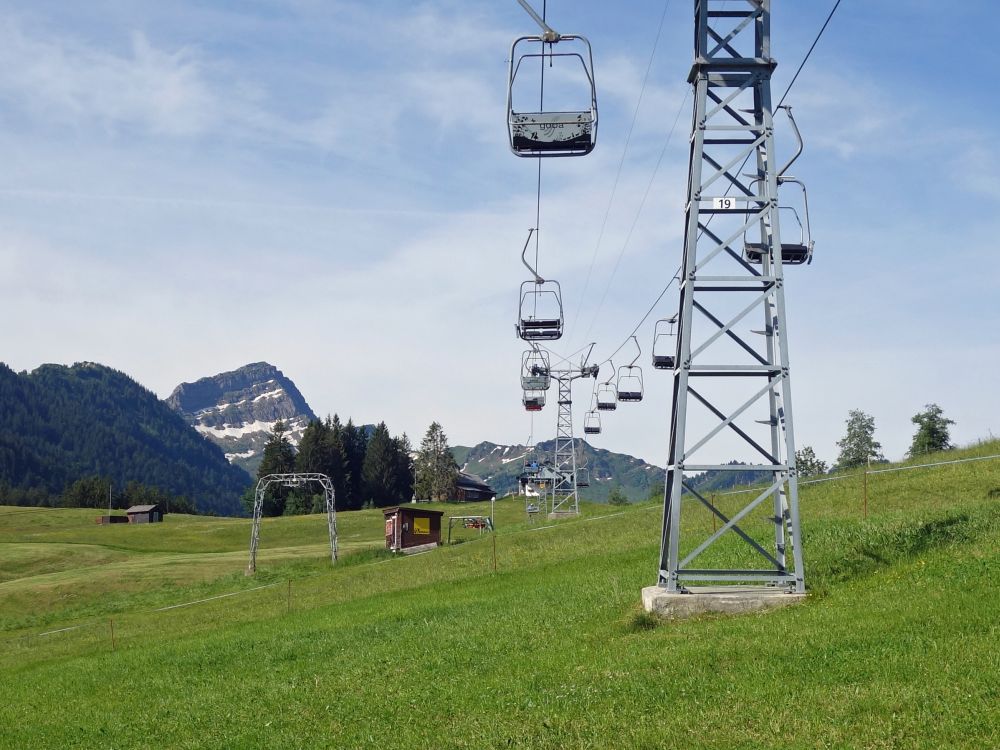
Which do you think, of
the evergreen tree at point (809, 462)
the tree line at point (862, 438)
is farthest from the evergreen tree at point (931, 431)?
the evergreen tree at point (809, 462)

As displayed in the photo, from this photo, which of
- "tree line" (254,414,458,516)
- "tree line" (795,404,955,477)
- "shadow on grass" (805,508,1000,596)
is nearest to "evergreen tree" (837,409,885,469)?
"tree line" (795,404,955,477)

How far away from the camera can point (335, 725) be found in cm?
1407

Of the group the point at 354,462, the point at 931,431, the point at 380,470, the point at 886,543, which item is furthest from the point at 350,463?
the point at 886,543

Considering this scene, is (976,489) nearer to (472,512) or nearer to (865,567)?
(865,567)

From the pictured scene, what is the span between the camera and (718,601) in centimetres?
1733

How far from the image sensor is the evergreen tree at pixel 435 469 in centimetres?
18900

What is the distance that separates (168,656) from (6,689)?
4007mm

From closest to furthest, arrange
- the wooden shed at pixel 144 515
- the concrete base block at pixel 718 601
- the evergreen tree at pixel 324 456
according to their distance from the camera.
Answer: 1. the concrete base block at pixel 718 601
2. the wooden shed at pixel 144 515
3. the evergreen tree at pixel 324 456

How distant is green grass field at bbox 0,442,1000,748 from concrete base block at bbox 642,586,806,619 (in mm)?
366

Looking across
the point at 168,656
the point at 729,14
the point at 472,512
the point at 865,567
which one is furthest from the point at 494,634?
the point at 472,512

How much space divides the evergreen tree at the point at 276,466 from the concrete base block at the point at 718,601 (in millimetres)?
146829

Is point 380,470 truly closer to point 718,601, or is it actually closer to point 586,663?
point 718,601

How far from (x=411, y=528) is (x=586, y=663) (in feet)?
174

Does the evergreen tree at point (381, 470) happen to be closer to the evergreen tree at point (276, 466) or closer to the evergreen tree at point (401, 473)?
the evergreen tree at point (401, 473)
